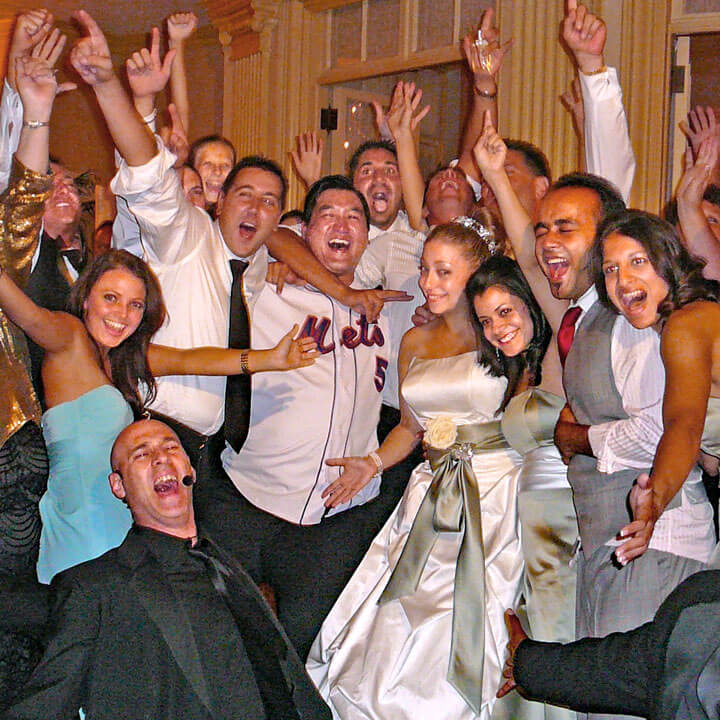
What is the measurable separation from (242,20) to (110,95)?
4120 mm

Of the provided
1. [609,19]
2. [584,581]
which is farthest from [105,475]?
[609,19]

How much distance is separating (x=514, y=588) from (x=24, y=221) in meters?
1.63

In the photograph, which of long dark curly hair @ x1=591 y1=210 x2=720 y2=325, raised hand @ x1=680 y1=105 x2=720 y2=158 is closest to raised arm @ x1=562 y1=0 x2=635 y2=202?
raised hand @ x1=680 y1=105 x2=720 y2=158

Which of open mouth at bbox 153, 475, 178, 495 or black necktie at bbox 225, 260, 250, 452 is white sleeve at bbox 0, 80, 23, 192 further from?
open mouth at bbox 153, 475, 178, 495

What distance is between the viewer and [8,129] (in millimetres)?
2914

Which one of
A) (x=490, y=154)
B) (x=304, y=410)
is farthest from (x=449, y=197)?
(x=304, y=410)

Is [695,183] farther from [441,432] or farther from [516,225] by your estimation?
[441,432]

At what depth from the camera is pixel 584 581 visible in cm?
250

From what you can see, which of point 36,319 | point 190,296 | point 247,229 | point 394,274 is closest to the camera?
point 36,319

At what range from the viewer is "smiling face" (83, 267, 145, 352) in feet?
9.43

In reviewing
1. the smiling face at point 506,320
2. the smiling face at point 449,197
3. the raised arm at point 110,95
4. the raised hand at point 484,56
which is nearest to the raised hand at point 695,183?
the smiling face at point 506,320

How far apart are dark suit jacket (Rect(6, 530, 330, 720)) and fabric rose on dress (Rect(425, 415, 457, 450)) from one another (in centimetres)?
85

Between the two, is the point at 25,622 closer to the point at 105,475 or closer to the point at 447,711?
the point at 105,475

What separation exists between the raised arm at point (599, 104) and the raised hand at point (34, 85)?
1.36 metres
